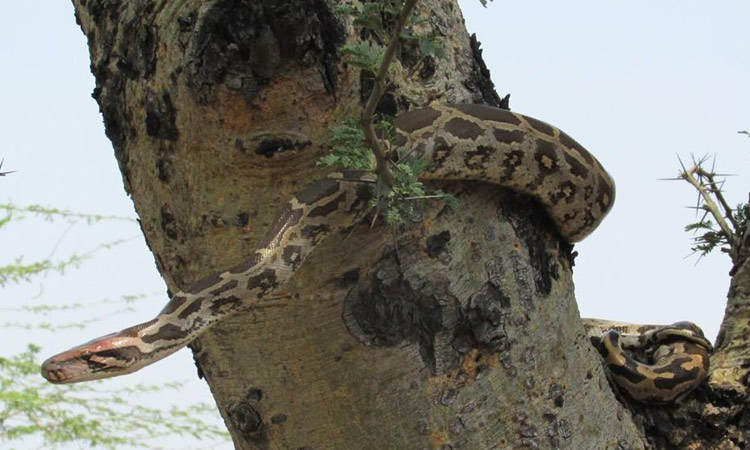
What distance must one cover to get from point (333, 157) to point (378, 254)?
0.73 metres

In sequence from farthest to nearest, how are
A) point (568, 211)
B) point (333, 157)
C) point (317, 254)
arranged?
point (568, 211), point (317, 254), point (333, 157)

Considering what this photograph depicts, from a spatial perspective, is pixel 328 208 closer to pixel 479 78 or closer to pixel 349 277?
pixel 349 277

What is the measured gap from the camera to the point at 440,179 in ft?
11.9

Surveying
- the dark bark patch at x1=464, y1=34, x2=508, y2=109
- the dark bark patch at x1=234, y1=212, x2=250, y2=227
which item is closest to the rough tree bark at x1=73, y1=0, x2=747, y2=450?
the dark bark patch at x1=234, y1=212, x2=250, y2=227

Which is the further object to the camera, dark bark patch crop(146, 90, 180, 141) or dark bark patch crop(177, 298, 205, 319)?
dark bark patch crop(177, 298, 205, 319)

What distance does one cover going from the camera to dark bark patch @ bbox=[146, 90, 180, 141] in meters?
3.15

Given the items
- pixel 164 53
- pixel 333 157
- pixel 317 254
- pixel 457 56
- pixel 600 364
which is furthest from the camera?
pixel 600 364

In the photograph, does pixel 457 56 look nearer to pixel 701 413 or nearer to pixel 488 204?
pixel 488 204

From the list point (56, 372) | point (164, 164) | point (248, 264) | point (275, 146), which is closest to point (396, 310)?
point (248, 264)

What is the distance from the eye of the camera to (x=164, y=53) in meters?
3.12

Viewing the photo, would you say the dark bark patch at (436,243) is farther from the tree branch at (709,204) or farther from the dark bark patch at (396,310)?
the tree branch at (709,204)

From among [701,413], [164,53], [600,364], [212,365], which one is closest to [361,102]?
[164,53]

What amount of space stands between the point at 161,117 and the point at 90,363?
1230mm

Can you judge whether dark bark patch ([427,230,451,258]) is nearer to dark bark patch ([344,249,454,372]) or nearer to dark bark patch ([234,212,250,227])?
dark bark patch ([344,249,454,372])
